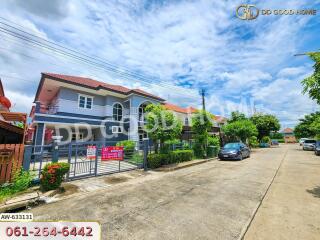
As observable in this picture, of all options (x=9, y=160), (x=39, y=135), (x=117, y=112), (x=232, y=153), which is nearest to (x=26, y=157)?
(x=9, y=160)

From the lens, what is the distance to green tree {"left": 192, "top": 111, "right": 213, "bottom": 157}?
14.3 meters

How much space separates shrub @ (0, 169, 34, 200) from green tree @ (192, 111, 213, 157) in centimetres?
1188

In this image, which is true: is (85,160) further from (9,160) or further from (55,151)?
(9,160)

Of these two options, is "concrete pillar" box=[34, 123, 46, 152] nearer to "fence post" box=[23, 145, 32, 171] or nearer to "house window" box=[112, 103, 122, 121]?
"house window" box=[112, 103, 122, 121]

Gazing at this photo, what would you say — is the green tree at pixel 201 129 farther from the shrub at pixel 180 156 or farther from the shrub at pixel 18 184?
the shrub at pixel 18 184

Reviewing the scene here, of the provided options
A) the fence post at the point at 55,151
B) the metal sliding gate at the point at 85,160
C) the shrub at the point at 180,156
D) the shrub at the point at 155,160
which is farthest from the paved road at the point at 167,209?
the shrub at the point at 180,156

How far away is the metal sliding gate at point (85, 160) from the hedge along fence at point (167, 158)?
0.74 metres

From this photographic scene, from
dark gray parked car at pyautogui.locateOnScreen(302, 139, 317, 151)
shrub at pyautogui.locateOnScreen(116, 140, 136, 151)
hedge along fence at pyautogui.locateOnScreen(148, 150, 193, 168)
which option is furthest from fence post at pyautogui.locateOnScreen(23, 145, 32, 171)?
dark gray parked car at pyautogui.locateOnScreen(302, 139, 317, 151)

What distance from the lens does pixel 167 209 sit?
4.48 meters

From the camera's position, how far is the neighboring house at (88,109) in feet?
49.5

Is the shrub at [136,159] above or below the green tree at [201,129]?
below

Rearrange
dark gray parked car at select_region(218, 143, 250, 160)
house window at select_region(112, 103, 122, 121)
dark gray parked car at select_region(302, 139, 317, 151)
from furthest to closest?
1. dark gray parked car at select_region(302, 139, 317, 151)
2. house window at select_region(112, 103, 122, 121)
3. dark gray parked car at select_region(218, 143, 250, 160)

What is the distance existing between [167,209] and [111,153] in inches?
220

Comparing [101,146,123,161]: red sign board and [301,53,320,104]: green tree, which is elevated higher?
[301,53,320,104]: green tree
